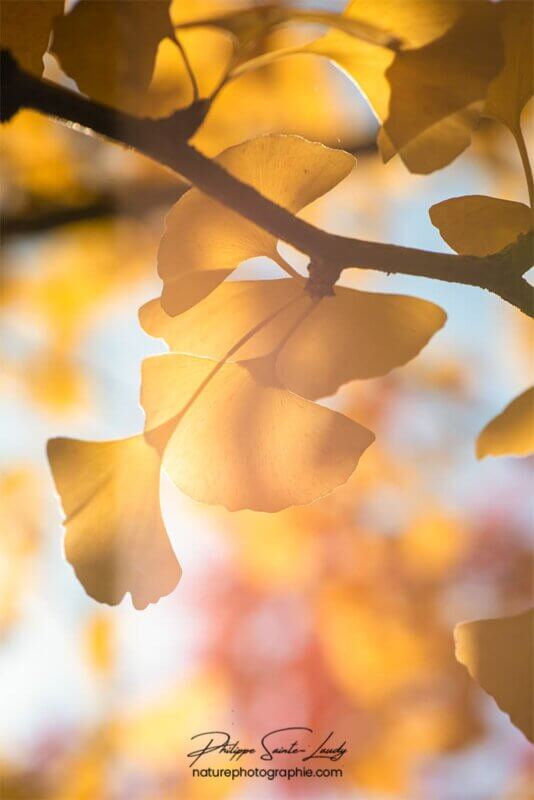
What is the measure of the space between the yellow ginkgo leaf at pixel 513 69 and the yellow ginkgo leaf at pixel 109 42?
106mm

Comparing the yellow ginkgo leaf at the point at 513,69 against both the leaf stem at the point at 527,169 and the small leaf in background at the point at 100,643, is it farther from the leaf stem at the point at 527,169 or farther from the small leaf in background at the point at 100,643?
A: the small leaf in background at the point at 100,643

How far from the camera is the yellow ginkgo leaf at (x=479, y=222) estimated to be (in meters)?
0.20

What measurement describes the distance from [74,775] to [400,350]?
0.36 m

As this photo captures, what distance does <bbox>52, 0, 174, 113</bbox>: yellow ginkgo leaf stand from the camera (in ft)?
0.62

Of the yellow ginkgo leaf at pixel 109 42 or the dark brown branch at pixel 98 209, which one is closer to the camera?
the yellow ginkgo leaf at pixel 109 42

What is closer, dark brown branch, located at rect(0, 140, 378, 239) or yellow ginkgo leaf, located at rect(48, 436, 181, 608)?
yellow ginkgo leaf, located at rect(48, 436, 181, 608)

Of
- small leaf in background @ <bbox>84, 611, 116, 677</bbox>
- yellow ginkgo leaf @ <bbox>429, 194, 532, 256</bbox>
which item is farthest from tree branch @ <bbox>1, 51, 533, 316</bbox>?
small leaf in background @ <bbox>84, 611, 116, 677</bbox>

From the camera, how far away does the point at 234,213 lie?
199 mm

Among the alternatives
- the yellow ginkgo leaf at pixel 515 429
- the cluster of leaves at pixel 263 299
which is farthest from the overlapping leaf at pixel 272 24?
the yellow ginkgo leaf at pixel 515 429

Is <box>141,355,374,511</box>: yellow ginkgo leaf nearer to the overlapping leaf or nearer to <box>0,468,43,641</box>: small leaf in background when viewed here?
the overlapping leaf

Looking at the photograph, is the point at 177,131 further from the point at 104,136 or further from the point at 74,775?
the point at 74,775

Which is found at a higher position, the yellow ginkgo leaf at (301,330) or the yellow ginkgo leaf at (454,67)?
the yellow ginkgo leaf at (454,67)

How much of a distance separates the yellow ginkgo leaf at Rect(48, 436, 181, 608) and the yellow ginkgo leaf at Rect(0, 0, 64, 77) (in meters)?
0.13

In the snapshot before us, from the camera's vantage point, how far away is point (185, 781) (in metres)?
0.31
